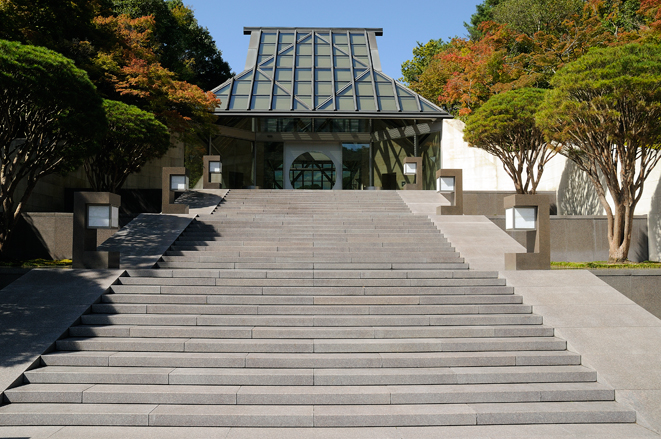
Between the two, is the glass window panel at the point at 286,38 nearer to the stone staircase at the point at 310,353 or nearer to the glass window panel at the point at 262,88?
the glass window panel at the point at 262,88

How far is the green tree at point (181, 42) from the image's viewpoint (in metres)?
28.6

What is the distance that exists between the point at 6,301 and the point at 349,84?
74.2 ft

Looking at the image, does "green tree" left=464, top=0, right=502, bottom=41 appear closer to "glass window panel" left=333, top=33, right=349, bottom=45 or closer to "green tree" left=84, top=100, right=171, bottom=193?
"glass window panel" left=333, top=33, right=349, bottom=45

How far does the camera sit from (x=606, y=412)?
5.42 m

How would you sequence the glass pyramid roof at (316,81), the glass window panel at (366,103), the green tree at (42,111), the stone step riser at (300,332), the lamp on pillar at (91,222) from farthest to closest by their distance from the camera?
the glass window panel at (366,103) < the glass pyramid roof at (316,81) < the green tree at (42,111) < the lamp on pillar at (91,222) < the stone step riser at (300,332)

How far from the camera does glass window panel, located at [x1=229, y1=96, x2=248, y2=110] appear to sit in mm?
24788

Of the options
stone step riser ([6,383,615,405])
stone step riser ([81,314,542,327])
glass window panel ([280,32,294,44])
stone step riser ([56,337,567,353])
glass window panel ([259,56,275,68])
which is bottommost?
stone step riser ([6,383,615,405])

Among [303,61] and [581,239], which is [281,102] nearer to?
[303,61]

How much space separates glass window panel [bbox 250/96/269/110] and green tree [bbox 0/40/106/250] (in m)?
13.3

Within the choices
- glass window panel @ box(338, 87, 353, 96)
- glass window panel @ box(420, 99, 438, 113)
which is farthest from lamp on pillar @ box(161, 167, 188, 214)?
glass window panel @ box(420, 99, 438, 113)

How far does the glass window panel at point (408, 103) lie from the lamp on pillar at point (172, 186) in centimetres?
1461

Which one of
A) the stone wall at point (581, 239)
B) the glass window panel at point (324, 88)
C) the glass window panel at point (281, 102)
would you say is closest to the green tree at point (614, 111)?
the stone wall at point (581, 239)

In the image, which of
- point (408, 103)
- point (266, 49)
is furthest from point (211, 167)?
point (266, 49)

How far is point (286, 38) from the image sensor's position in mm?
32375
